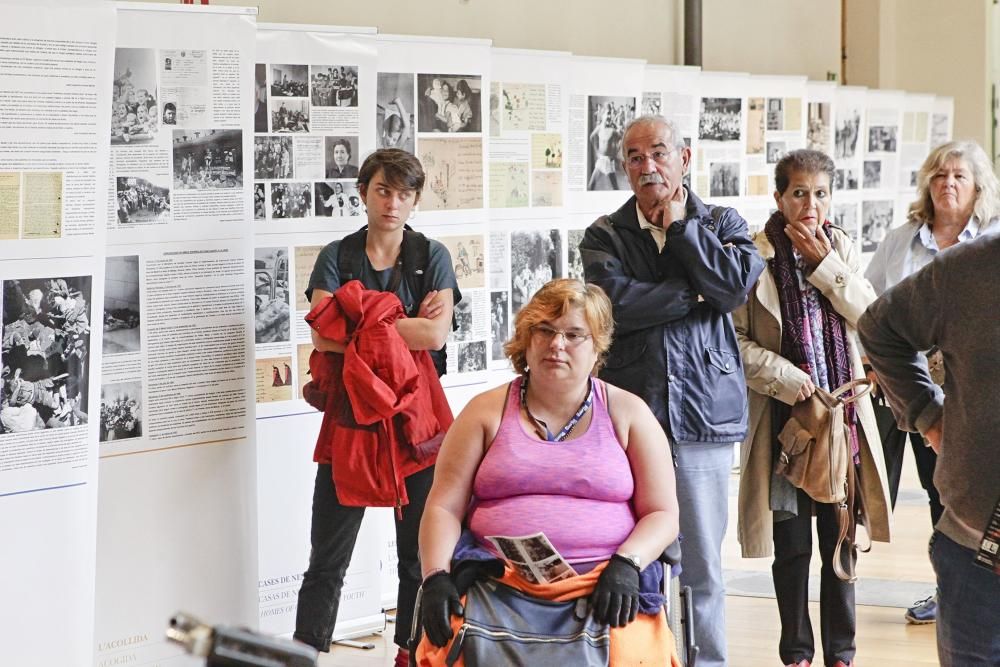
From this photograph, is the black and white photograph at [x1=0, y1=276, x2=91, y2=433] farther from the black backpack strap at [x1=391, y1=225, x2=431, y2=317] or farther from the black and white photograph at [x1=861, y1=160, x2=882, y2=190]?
the black and white photograph at [x1=861, y1=160, x2=882, y2=190]

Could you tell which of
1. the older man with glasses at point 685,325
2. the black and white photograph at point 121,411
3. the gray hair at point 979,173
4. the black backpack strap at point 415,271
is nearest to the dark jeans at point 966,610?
the older man with glasses at point 685,325

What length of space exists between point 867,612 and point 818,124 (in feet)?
14.0

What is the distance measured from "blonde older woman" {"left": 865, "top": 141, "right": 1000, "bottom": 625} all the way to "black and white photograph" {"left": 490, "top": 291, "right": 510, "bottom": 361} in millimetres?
1761

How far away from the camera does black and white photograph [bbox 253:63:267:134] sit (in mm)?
4641

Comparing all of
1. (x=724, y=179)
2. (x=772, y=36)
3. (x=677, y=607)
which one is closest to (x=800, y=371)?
(x=677, y=607)

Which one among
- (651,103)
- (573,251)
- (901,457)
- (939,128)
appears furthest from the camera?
(939,128)

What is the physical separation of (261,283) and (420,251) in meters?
0.80

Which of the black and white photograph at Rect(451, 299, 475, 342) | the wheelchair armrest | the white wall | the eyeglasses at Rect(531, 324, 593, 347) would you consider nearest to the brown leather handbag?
the wheelchair armrest

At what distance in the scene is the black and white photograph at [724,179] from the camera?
784 cm

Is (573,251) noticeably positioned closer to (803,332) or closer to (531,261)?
(531,261)

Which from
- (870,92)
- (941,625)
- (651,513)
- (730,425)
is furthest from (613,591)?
(870,92)

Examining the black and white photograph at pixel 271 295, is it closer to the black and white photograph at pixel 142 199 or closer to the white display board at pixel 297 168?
the white display board at pixel 297 168

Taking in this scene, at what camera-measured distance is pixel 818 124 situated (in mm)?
8633

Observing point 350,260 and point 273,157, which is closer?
point 350,260
